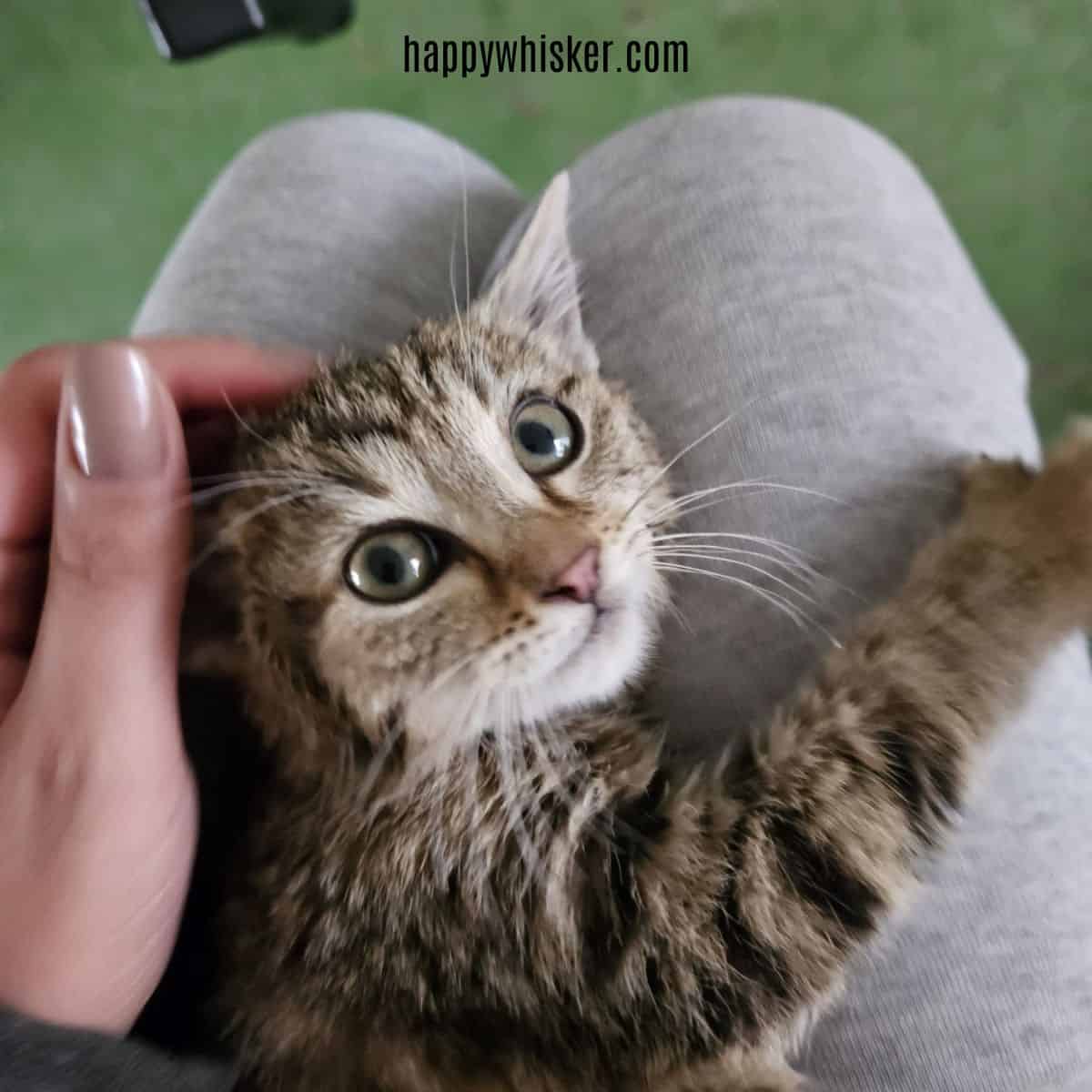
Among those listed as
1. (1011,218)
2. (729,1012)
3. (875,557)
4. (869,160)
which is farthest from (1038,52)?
(729,1012)

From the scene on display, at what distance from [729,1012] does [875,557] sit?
15.1 inches

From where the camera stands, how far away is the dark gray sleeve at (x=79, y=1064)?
0.57 meters

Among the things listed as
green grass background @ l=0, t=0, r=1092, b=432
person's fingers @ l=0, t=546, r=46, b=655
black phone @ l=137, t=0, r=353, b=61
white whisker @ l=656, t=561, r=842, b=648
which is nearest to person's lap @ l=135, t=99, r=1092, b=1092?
white whisker @ l=656, t=561, r=842, b=648

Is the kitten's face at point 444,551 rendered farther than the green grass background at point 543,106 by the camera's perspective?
No

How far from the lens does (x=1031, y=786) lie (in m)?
0.78

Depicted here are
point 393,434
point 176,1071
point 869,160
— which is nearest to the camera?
point 176,1071

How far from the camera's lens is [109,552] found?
0.63 m

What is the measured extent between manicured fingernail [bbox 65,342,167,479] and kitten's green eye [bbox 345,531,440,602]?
0.51 feet

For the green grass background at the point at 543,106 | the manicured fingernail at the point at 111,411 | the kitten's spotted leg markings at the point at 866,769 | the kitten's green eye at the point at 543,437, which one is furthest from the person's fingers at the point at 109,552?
the green grass background at the point at 543,106

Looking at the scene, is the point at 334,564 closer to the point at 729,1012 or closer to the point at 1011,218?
the point at 729,1012

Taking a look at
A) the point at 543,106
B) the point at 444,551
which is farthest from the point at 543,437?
the point at 543,106

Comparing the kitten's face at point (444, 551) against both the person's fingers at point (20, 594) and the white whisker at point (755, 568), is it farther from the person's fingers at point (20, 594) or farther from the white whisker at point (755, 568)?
the person's fingers at point (20, 594)

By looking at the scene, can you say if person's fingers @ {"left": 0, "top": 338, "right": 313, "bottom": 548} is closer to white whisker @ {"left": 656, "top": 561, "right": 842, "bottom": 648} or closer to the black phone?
white whisker @ {"left": 656, "top": 561, "right": 842, "bottom": 648}

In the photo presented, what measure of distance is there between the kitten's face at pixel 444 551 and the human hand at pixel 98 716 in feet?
0.26
